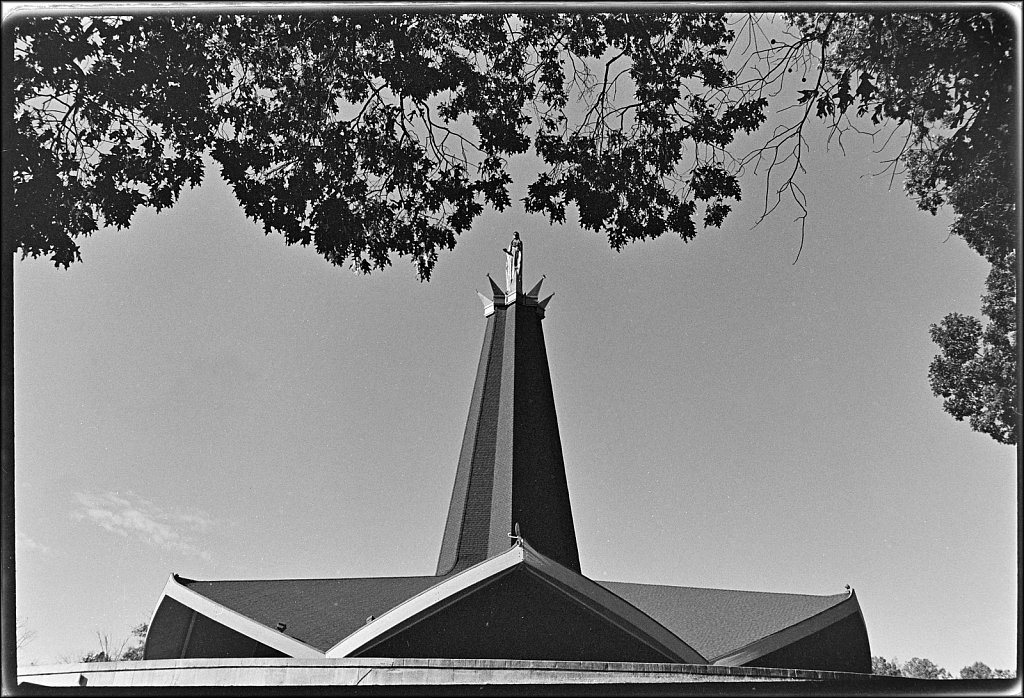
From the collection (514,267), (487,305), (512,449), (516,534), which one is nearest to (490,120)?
(514,267)

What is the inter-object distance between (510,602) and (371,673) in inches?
31.5

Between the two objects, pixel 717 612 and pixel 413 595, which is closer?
pixel 413 595

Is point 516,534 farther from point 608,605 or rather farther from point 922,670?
point 922,670

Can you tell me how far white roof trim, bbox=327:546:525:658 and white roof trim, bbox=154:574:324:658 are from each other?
173 millimetres

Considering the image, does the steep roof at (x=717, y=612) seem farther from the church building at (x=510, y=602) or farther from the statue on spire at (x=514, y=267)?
the statue on spire at (x=514, y=267)

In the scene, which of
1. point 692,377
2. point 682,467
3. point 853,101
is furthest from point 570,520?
point 853,101

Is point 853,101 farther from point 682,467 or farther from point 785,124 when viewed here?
point 682,467

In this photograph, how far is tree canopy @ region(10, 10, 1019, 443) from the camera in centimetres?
399

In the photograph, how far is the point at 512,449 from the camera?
489 centimetres

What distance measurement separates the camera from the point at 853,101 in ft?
14.0

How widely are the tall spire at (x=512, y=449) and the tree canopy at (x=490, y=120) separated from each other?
0.57m

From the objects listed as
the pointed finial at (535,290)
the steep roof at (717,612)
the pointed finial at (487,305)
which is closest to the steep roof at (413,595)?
the steep roof at (717,612)

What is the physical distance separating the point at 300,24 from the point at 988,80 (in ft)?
10.1

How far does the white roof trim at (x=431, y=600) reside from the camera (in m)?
4.38
